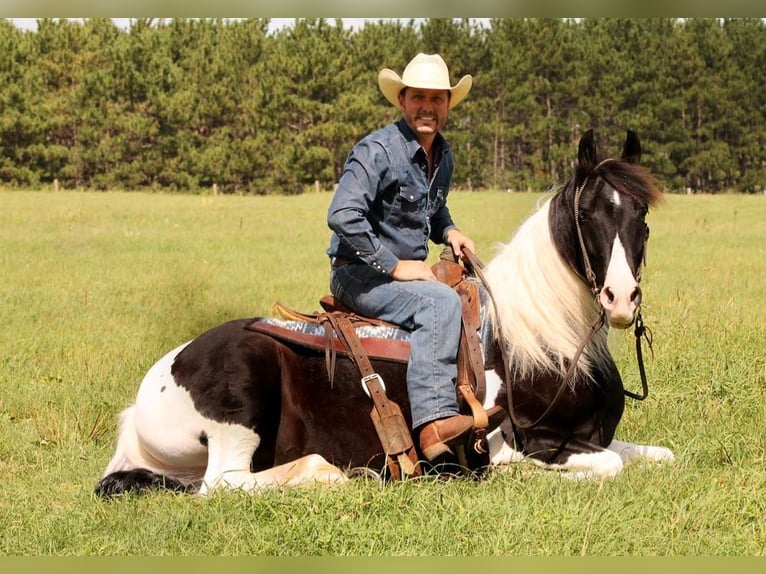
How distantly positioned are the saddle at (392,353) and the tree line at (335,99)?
133ft

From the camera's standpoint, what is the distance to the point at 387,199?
5027 mm

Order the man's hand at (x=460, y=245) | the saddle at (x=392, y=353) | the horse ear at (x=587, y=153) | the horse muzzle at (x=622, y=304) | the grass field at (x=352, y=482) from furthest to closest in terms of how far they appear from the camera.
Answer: the man's hand at (x=460, y=245) → the saddle at (x=392, y=353) → the horse ear at (x=587, y=153) → the horse muzzle at (x=622, y=304) → the grass field at (x=352, y=482)

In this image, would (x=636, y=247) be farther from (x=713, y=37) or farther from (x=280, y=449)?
(x=713, y=37)

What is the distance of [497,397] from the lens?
493cm

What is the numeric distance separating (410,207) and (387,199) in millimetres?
144

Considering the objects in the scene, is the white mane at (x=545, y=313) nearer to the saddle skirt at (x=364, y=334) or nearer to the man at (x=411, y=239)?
the saddle skirt at (x=364, y=334)

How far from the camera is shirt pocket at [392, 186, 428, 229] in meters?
5.00

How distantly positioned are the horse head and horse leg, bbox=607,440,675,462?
109 centimetres

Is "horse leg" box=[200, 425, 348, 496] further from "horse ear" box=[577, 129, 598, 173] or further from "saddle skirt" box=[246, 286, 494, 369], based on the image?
"horse ear" box=[577, 129, 598, 173]

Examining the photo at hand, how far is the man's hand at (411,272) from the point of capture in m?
4.87

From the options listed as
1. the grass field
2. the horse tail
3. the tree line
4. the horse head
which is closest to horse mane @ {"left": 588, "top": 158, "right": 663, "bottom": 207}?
the horse head

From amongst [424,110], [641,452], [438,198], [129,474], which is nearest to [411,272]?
[438,198]

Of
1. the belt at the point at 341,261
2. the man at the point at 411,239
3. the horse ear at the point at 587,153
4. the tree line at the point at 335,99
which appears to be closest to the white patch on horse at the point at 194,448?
the man at the point at 411,239

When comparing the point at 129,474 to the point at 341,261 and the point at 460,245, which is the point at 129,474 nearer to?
the point at 341,261
